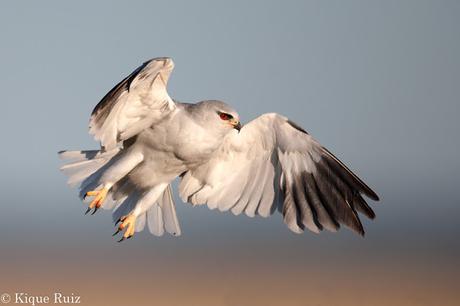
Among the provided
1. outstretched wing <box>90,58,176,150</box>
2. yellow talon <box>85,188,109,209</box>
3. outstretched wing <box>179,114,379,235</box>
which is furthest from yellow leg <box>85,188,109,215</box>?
outstretched wing <box>179,114,379,235</box>

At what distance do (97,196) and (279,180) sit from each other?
7.72ft

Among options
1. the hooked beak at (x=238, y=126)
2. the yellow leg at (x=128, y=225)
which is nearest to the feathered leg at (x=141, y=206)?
the yellow leg at (x=128, y=225)

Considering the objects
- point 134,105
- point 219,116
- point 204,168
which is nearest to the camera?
point 134,105

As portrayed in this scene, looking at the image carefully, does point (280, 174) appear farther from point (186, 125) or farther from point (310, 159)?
point (186, 125)

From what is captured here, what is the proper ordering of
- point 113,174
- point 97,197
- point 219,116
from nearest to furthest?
point 219,116, point 97,197, point 113,174

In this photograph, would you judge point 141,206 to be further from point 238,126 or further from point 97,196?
point 238,126

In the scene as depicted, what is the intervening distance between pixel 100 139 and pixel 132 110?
493 mm

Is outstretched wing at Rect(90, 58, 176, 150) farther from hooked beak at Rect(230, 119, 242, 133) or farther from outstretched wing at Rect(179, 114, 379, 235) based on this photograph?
outstretched wing at Rect(179, 114, 379, 235)

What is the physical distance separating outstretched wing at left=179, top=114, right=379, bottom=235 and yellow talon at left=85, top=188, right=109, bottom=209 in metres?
1.28

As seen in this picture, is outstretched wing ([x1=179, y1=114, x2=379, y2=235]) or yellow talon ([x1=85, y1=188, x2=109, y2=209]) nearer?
yellow talon ([x1=85, y1=188, x2=109, y2=209])

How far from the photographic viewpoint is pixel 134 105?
9.53m

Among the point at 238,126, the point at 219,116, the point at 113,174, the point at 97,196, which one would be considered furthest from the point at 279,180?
the point at 97,196

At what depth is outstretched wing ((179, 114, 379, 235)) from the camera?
10.7 meters

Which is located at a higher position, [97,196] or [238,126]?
[238,126]
